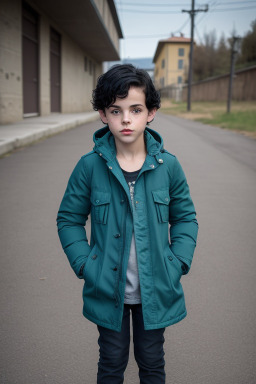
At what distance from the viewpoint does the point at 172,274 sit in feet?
5.62

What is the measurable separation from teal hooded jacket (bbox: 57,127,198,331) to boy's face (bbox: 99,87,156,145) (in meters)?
0.09

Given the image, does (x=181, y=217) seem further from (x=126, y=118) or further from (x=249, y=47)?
(x=249, y=47)

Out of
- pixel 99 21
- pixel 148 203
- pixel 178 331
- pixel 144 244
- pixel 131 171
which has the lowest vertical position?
pixel 178 331

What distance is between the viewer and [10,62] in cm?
1351

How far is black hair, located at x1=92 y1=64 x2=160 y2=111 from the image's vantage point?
5.55 ft

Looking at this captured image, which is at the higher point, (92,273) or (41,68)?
(41,68)

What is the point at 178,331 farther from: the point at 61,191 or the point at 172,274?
the point at 61,191

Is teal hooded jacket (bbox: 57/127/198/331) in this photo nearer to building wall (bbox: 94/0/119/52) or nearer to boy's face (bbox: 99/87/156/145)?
boy's face (bbox: 99/87/156/145)

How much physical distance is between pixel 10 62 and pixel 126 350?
43.5 feet

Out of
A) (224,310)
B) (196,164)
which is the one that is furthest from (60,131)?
(224,310)

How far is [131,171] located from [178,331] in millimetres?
1180

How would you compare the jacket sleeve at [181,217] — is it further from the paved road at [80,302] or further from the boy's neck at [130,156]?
the paved road at [80,302]

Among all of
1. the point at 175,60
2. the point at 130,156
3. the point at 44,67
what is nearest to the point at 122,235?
the point at 130,156

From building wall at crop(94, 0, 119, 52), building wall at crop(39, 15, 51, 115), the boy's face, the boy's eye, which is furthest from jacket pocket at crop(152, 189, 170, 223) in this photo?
building wall at crop(94, 0, 119, 52)
